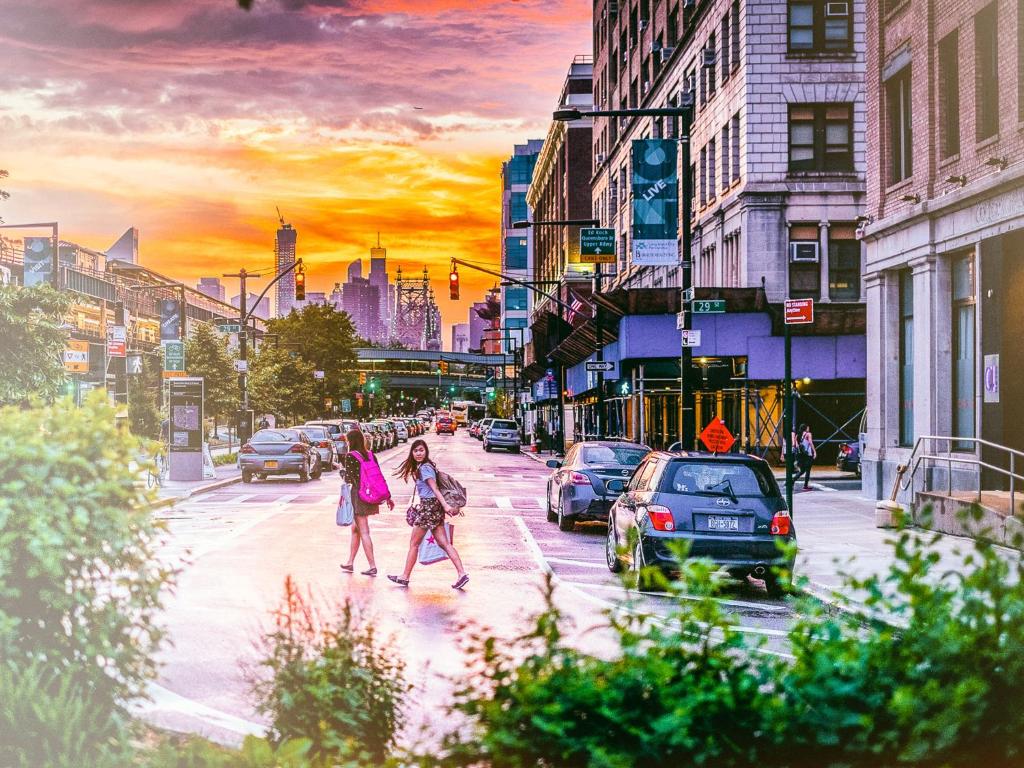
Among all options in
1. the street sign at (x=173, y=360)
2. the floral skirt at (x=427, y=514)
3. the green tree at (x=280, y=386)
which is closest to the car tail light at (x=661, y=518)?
the floral skirt at (x=427, y=514)

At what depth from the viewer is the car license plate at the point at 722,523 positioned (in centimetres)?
1388

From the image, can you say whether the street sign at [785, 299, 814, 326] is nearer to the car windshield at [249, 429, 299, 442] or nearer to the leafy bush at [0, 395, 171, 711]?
the leafy bush at [0, 395, 171, 711]

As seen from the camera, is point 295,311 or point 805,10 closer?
point 805,10

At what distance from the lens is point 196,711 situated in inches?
308

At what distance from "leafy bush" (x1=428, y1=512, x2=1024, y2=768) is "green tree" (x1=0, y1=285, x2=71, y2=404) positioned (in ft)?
59.8

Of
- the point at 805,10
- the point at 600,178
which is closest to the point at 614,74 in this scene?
the point at 600,178

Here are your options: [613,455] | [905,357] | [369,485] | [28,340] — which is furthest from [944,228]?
[28,340]

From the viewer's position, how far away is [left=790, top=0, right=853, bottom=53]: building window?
40.9 m

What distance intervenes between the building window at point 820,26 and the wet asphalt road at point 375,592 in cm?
2203

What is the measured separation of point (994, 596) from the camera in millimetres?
4898

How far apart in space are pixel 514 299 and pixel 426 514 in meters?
153

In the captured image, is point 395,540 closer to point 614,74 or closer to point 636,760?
point 636,760

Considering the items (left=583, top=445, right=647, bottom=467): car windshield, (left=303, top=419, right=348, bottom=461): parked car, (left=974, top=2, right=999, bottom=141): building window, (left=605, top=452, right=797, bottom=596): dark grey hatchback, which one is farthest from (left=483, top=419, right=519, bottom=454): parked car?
(left=605, top=452, right=797, bottom=596): dark grey hatchback

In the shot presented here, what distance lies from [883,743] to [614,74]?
70545mm
